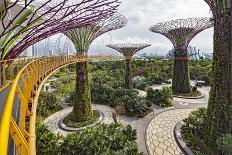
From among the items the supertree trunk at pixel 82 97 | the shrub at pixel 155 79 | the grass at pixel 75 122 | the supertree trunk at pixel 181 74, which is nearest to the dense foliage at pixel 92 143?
the grass at pixel 75 122

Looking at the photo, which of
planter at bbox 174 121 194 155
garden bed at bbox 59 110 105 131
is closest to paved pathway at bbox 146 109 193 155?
planter at bbox 174 121 194 155

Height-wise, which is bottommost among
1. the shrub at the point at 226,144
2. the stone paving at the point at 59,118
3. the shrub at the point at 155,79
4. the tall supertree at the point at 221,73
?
the stone paving at the point at 59,118

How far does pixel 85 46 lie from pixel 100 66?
67.9 feet

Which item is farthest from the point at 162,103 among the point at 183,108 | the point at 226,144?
the point at 226,144

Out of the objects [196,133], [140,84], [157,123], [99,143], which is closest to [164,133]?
[157,123]

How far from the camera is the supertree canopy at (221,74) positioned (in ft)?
27.6

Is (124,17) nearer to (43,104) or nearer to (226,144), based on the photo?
(43,104)

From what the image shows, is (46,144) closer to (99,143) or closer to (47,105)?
(99,143)

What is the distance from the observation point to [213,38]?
929 cm

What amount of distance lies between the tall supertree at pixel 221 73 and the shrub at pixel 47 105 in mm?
11330

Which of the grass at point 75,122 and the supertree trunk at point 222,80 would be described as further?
the grass at point 75,122

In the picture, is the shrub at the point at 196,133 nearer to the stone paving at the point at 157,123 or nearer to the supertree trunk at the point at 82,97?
the stone paving at the point at 157,123

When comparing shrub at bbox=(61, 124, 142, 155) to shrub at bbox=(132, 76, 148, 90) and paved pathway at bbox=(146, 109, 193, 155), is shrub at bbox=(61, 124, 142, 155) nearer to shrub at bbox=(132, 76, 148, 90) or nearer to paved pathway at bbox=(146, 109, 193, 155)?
paved pathway at bbox=(146, 109, 193, 155)

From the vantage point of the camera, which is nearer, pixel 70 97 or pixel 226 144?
pixel 226 144
